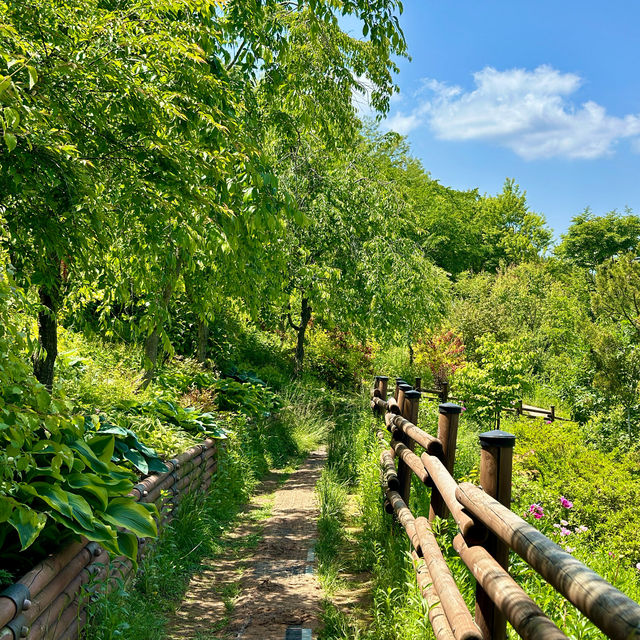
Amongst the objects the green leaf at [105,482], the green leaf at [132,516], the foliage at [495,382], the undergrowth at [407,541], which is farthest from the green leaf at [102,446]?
the foliage at [495,382]

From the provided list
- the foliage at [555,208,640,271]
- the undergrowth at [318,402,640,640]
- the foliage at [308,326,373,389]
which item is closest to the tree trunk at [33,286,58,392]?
the undergrowth at [318,402,640,640]

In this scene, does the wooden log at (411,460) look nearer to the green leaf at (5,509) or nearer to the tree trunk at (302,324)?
the green leaf at (5,509)

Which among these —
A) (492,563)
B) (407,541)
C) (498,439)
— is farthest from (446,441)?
(492,563)

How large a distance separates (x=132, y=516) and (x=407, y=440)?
113 inches

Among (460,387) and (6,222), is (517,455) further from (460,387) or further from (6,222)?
(6,222)

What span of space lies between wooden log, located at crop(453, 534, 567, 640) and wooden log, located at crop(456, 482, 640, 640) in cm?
12

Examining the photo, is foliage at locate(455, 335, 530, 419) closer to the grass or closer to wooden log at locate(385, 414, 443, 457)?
the grass

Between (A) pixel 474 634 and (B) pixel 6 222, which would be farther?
(B) pixel 6 222

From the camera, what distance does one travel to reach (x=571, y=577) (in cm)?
158

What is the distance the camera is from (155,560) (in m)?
4.32

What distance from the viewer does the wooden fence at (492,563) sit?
1.48 m

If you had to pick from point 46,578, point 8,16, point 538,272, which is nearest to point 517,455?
point 46,578

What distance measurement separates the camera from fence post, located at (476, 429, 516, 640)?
238cm

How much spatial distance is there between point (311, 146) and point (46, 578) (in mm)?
10553
